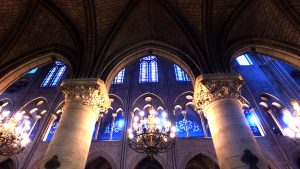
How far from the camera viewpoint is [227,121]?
634 centimetres

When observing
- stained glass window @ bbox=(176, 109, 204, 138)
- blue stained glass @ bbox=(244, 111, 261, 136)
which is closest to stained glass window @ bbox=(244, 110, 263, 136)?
blue stained glass @ bbox=(244, 111, 261, 136)

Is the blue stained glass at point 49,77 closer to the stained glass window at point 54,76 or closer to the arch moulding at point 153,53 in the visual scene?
the stained glass window at point 54,76

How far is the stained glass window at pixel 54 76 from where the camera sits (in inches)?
670

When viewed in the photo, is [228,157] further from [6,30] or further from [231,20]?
[6,30]

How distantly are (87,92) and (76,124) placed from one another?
4.42 feet

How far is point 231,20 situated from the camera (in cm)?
945

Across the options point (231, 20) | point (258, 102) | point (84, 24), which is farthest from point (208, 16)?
point (258, 102)

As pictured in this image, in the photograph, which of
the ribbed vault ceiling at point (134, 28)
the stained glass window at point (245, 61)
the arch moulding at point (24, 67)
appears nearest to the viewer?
the ribbed vault ceiling at point (134, 28)

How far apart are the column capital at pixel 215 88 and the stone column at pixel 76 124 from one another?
3.27 metres

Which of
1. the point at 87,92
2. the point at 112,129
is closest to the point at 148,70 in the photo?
the point at 112,129

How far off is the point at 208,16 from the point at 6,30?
336 inches

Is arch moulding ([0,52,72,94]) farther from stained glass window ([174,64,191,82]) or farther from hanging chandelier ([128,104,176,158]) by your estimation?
stained glass window ([174,64,191,82])

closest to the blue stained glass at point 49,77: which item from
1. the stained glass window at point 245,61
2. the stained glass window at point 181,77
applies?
the stained glass window at point 181,77

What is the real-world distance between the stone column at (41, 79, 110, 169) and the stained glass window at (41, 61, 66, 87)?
10038mm
